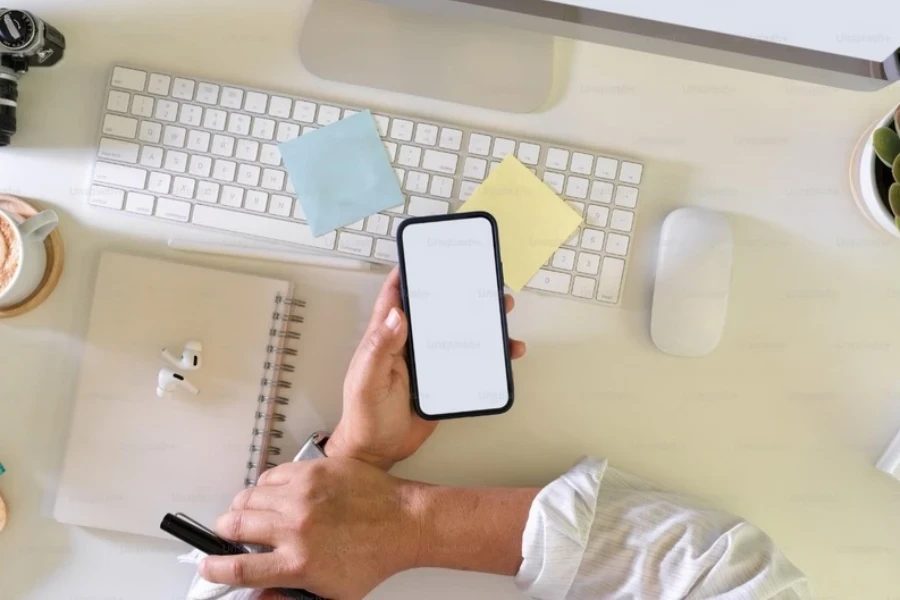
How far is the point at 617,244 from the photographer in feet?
2.34

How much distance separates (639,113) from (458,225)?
238 millimetres

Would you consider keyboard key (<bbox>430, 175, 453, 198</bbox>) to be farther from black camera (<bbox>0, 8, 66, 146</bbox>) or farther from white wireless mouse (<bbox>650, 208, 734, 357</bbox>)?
black camera (<bbox>0, 8, 66, 146</bbox>)

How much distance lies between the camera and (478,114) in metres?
0.73

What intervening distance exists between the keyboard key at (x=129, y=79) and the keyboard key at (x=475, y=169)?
36 cm

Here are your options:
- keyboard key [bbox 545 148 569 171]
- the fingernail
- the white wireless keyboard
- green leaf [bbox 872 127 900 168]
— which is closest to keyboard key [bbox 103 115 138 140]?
the white wireless keyboard

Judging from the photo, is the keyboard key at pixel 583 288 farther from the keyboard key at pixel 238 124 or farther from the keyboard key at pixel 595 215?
the keyboard key at pixel 238 124

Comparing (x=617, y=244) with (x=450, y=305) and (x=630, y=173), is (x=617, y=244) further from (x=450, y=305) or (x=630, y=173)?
(x=450, y=305)

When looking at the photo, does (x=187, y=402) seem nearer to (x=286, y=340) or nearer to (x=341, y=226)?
(x=286, y=340)

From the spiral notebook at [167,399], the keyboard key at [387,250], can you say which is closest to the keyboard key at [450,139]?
the keyboard key at [387,250]

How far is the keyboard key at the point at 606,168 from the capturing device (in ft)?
2.36

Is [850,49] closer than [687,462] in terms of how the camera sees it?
Yes

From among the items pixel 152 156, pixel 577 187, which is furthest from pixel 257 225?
pixel 577 187

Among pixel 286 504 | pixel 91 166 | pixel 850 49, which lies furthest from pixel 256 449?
pixel 850 49

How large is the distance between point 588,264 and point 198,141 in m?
0.43
